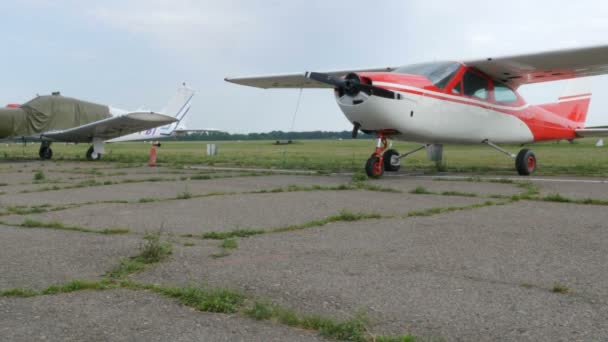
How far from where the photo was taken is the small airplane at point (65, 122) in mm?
17344

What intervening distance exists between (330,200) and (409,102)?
144 inches

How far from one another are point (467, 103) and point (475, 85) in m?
0.56

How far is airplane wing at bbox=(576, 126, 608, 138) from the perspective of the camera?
11562 millimetres

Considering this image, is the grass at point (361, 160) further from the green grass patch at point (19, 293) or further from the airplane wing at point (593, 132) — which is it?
the green grass patch at point (19, 293)

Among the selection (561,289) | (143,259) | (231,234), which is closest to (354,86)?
(231,234)

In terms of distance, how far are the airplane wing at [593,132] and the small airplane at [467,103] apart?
0.02 meters

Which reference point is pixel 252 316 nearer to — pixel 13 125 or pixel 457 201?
pixel 457 201

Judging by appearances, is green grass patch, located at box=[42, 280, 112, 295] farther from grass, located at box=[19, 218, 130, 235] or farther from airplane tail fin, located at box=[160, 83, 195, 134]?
airplane tail fin, located at box=[160, 83, 195, 134]

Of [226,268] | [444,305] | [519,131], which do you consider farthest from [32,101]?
[444,305]

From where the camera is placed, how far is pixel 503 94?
11.1 meters

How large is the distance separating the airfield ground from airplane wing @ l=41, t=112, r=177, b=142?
12.2 m

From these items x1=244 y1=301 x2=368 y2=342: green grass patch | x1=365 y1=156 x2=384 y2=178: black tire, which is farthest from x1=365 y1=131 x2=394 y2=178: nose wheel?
x1=244 y1=301 x2=368 y2=342: green grass patch

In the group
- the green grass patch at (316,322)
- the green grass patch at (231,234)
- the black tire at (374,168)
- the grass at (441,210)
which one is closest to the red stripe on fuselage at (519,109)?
the black tire at (374,168)

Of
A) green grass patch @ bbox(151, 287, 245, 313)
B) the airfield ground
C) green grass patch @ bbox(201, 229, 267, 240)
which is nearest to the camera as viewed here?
the airfield ground
